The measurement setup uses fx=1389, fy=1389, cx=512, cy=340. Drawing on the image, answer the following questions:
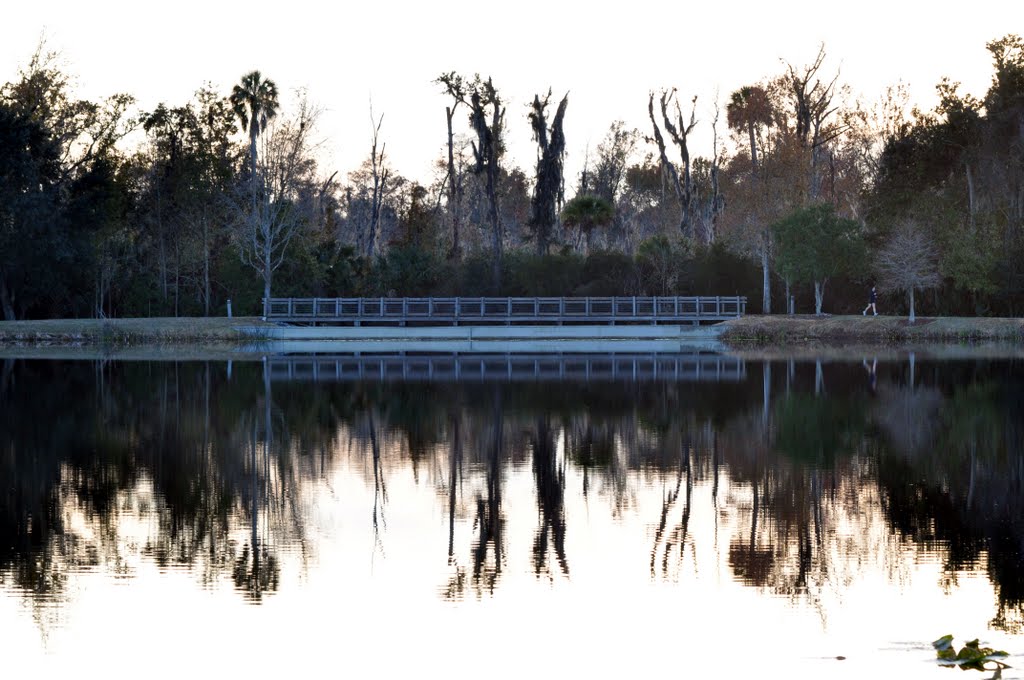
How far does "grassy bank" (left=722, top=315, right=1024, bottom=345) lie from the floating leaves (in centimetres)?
4874

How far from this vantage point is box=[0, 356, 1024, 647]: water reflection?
11.8 m

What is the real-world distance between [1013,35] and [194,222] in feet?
131

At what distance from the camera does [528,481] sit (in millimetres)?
16531

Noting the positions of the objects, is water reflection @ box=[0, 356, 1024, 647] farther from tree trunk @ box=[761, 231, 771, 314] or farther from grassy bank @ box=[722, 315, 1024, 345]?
tree trunk @ box=[761, 231, 771, 314]

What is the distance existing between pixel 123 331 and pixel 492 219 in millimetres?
17703

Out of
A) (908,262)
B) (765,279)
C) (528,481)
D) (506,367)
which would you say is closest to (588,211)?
(765,279)

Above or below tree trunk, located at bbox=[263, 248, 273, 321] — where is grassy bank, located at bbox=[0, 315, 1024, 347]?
below

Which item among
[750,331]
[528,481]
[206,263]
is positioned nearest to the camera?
[528,481]

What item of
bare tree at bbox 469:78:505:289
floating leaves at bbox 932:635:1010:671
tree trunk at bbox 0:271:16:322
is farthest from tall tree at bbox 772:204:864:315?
floating leaves at bbox 932:635:1010:671

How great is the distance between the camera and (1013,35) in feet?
213

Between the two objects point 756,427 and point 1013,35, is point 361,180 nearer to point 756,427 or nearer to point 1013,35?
point 1013,35

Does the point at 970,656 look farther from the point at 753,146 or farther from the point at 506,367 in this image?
the point at 753,146

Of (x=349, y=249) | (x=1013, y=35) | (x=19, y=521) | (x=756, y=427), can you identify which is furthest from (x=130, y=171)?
(x=19, y=521)

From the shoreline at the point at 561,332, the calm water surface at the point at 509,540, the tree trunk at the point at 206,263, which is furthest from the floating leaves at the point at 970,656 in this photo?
the tree trunk at the point at 206,263
